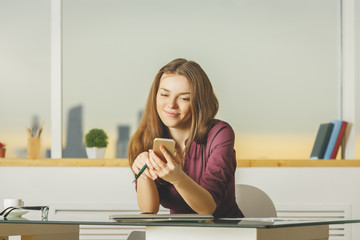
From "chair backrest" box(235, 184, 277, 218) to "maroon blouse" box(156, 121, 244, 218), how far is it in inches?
11.5

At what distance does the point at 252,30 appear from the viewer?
404 cm

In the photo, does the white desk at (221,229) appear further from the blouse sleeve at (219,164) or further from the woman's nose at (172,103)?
the woman's nose at (172,103)

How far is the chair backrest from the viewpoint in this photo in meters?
2.40

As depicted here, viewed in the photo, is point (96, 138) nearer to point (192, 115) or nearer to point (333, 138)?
point (333, 138)

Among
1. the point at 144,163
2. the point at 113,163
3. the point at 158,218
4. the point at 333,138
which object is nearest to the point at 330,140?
the point at 333,138

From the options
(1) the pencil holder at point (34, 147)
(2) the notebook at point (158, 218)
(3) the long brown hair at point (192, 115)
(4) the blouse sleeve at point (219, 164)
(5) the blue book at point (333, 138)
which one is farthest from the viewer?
(1) the pencil holder at point (34, 147)

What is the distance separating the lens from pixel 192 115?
1998 mm

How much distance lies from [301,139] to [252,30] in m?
0.85

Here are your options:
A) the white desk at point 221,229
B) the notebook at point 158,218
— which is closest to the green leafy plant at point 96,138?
the white desk at point 221,229

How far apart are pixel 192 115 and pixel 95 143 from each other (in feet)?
6.61

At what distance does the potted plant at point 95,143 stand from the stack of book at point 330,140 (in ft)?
4.70

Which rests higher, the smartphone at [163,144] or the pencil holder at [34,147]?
the pencil holder at [34,147]

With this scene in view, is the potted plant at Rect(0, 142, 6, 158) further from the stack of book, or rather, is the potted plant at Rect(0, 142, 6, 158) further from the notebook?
the notebook

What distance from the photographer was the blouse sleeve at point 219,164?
6.16 ft
